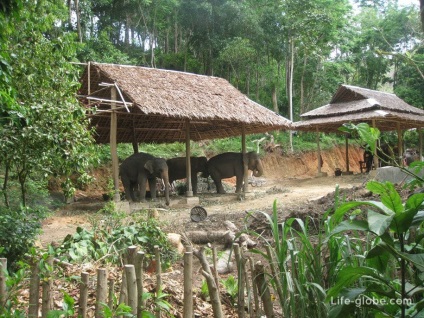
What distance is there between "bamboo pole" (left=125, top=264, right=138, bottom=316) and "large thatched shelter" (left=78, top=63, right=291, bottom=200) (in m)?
6.72

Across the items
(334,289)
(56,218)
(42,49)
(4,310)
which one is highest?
(42,49)

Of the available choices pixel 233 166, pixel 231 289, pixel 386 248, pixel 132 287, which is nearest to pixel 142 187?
pixel 233 166

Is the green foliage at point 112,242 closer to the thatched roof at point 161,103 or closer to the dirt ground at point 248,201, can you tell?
the dirt ground at point 248,201

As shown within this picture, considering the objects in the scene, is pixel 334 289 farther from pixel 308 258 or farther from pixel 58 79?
pixel 58 79

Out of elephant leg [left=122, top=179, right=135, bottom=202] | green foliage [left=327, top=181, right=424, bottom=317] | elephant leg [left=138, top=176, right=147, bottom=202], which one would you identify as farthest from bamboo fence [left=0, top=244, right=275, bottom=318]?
elephant leg [left=122, top=179, right=135, bottom=202]

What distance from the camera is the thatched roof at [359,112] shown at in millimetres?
15508

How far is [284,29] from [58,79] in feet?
55.7

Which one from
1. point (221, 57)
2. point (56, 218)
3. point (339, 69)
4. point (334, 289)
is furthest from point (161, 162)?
point (339, 69)

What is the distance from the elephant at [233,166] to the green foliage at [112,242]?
817 cm

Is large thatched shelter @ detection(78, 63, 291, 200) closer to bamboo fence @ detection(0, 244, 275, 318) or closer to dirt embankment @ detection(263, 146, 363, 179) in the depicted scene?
dirt embankment @ detection(263, 146, 363, 179)

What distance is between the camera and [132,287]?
222cm

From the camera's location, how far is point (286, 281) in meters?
2.10

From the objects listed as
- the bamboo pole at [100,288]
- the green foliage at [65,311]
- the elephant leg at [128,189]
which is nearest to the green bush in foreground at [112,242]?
the bamboo pole at [100,288]

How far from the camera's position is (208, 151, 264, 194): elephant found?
42.7ft
